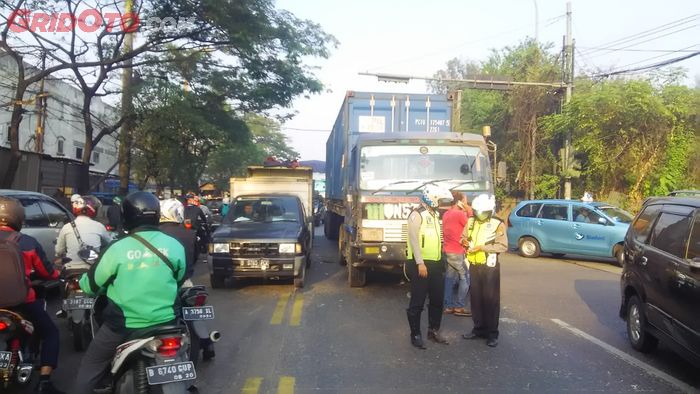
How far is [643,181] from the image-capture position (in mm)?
22297

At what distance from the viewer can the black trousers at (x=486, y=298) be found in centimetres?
667

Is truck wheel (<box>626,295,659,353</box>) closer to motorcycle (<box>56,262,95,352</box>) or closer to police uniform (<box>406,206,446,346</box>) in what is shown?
police uniform (<box>406,206,446,346</box>)

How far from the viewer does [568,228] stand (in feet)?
50.8

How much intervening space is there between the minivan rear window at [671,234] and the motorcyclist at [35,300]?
18.7 ft

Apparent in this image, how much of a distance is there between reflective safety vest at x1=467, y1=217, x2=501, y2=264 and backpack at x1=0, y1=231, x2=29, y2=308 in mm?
4637

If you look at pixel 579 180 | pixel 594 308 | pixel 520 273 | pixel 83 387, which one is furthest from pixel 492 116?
pixel 83 387

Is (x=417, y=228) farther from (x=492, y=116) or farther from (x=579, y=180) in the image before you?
(x=492, y=116)

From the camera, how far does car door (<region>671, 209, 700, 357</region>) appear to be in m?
4.98

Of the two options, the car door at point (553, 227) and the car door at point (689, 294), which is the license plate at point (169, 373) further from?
the car door at point (553, 227)

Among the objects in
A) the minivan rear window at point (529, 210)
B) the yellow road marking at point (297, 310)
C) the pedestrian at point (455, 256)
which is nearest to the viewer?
the yellow road marking at point (297, 310)

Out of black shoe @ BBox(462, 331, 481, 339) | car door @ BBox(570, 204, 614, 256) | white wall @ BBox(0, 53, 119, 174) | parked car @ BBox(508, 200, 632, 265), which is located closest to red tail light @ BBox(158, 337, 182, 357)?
black shoe @ BBox(462, 331, 481, 339)

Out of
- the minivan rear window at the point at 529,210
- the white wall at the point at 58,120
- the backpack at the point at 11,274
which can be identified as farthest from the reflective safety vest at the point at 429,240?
the white wall at the point at 58,120

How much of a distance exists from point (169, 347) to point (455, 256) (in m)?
5.65

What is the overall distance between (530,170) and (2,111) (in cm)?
2457
